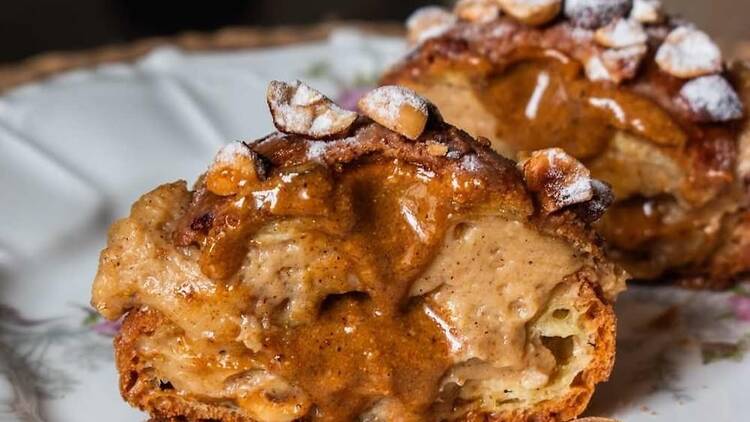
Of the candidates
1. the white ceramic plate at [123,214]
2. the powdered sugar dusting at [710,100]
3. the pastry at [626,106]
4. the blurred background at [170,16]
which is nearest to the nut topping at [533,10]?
the pastry at [626,106]

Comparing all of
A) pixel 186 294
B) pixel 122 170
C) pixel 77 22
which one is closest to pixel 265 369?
pixel 186 294

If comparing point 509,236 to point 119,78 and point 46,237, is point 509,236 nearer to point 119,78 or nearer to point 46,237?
point 46,237

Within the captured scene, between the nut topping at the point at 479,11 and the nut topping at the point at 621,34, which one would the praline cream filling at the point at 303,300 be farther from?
the nut topping at the point at 479,11

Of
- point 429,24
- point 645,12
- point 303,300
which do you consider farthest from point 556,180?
point 429,24

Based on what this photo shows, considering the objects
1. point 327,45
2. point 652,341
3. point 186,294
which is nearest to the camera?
point 186,294

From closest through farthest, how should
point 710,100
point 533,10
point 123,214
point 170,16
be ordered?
point 710,100 < point 533,10 < point 123,214 < point 170,16

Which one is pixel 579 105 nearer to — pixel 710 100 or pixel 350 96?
pixel 710 100
